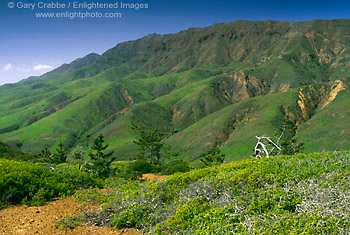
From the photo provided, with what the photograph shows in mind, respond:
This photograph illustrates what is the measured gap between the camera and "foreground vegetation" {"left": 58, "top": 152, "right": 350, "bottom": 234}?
5.41m

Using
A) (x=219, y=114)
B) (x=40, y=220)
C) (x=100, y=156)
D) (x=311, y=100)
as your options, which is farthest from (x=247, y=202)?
(x=311, y=100)

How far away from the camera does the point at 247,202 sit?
6.77 meters

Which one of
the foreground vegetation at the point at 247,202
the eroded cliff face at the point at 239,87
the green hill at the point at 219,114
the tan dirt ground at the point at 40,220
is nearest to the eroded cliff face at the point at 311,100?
the green hill at the point at 219,114

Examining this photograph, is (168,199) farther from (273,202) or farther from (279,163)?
(279,163)

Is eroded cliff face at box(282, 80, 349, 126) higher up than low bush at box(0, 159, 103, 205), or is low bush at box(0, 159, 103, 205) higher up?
low bush at box(0, 159, 103, 205)

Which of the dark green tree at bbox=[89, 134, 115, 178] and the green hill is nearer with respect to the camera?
the dark green tree at bbox=[89, 134, 115, 178]

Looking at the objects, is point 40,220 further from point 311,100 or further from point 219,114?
point 311,100

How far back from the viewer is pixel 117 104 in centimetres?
17825

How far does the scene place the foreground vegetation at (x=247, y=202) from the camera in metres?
5.41

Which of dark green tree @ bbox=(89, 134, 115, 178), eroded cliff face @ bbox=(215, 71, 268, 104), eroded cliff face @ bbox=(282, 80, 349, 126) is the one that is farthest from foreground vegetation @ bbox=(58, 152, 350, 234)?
eroded cliff face @ bbox=(215, 71, 268, 104)

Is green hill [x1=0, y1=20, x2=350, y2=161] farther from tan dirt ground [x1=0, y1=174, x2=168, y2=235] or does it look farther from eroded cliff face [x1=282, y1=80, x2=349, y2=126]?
tan dirt ground [x1=0, y1=174, x2=168, y2=235]

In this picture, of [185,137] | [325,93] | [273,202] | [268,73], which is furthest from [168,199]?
[268,73]

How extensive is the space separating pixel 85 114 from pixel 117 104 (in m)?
27.1

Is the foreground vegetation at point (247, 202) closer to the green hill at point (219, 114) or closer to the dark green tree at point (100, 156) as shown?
the dark green tree at point (100, 156)
